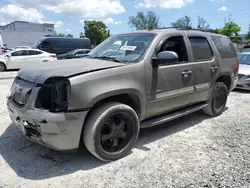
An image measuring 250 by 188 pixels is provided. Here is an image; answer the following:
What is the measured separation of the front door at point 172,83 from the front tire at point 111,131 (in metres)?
0.47

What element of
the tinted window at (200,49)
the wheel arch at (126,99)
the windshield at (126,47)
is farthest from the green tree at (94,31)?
the wheel arch at (126,99)

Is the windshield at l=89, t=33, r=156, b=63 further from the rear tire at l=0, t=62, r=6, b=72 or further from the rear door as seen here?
the rear tire at l=0, t=62, r=6, b=72

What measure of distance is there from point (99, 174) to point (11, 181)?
103 cm

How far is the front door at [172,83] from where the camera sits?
3.47 meters

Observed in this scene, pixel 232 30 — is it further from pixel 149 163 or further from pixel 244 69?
pixel 149 163

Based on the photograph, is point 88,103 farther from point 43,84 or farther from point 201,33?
point 201,33

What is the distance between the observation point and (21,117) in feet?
9.38

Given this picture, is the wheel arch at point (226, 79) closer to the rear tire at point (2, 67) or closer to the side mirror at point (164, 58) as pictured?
the side mirror at point (164, 58)

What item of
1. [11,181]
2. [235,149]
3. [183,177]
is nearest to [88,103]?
[11,181]

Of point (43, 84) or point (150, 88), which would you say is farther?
point (150, 88)

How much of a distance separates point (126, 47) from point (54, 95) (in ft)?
5.11

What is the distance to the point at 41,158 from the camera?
10.4 ft

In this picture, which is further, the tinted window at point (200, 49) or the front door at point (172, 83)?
the tinted window at point (200, 49)

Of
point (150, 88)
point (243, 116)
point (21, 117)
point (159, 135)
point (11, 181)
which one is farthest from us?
point (243, 116)
